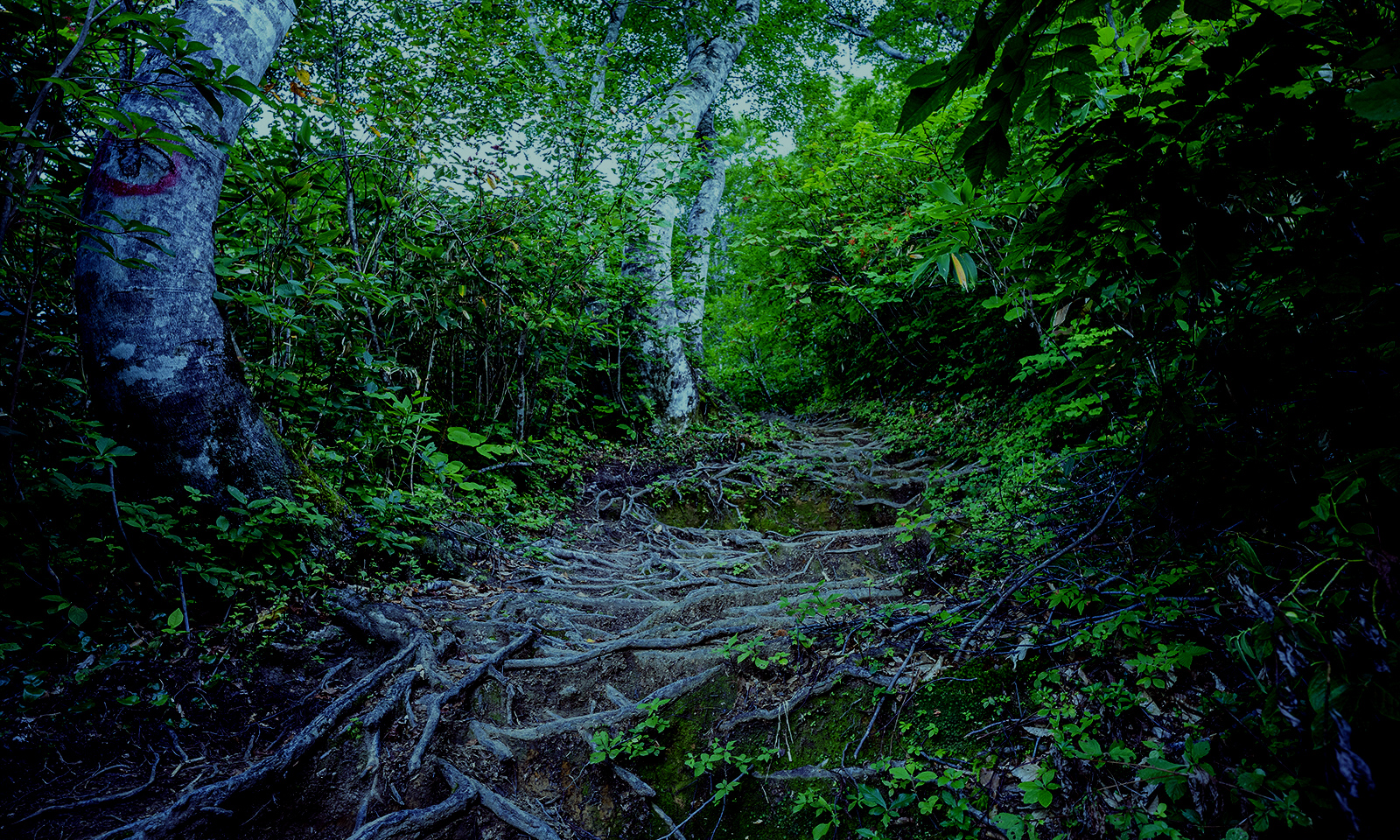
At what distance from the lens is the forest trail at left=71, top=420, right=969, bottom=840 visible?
1.95 meters

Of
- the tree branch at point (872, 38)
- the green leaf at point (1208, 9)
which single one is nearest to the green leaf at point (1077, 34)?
the green leaf at point (1208, 9)

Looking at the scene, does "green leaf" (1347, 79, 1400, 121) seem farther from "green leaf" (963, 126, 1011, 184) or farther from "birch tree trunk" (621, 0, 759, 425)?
"birch tree trunk" (621, 0, 759, 425)

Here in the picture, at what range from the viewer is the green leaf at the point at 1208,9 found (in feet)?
3.01

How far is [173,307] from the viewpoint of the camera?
2.75 meters

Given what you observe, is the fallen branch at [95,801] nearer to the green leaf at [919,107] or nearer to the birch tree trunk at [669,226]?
the green leaf at [919,107]

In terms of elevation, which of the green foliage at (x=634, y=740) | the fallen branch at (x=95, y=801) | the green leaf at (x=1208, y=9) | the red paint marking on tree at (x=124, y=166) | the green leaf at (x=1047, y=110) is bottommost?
the green foliage at (x=634, y=740)

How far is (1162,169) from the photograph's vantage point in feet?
3.53

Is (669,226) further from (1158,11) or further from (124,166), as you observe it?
(1158,11)

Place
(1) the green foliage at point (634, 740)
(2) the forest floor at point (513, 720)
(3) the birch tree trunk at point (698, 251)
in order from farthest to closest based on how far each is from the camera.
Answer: (3) the birch tree trunk at point (698, 251)
(1) the green foliage at point (634, 740)
(2) the forest floor at point (513, 720)

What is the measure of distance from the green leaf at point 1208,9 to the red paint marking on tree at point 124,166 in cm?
397

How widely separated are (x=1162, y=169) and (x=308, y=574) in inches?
154

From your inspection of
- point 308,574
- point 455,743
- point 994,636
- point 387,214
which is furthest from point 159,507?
point 994,636

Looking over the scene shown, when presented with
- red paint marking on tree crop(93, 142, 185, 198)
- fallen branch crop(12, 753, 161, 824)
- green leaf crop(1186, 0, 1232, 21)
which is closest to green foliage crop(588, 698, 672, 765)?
fallen branch crop(12, 753, 161, 824)

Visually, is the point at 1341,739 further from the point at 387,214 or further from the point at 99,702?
the point at 387,214
